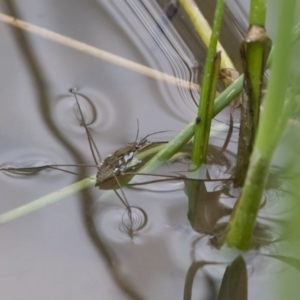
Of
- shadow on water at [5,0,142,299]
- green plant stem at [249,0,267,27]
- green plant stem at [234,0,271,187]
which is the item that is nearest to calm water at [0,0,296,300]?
shadow on water at [5,0,142,299]

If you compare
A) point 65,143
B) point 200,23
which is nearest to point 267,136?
point 65,143

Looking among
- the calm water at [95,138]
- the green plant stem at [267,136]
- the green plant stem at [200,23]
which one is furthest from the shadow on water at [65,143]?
the green plant stem at [200,23]

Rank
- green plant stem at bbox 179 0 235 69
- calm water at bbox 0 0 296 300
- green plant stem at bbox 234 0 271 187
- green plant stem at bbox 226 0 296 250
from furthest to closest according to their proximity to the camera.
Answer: green plant stem at bbox 179 0 235 69 → calm water at bbox 0 0 296 300 → green plant stem at bbox 234 0 271 187 → green plant stem at bbox 226 0 296 250

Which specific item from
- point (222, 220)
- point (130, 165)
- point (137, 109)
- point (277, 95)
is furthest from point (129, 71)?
point (277, 95)

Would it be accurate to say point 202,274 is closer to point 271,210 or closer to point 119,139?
point 271,210

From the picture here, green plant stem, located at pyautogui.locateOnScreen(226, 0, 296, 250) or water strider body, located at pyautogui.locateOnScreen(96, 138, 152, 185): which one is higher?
green plant stem, located at pyautogui.locateOnScreen(226, 0, 296, 250)

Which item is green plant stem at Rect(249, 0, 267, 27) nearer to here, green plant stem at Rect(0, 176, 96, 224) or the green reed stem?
the green reed stem
